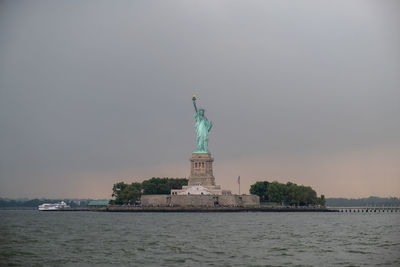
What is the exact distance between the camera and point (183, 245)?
50844mm

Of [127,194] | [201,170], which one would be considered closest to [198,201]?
[201,170]

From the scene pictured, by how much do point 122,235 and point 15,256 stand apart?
62.1ft

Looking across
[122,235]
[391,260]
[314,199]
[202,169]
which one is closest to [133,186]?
[202,169]

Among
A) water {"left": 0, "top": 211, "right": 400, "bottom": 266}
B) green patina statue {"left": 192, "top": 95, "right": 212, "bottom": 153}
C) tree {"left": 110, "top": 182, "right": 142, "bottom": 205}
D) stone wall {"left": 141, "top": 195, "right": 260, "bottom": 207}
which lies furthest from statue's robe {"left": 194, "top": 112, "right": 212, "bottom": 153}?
Result: water {"left": 0, "top": 211, "right": 400, "bottom": 266}

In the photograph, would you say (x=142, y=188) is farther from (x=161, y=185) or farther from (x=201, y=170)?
(x=201, y=170)

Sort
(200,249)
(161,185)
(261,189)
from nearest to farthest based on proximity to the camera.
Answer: (200,249)
(161,185)
(261,189)

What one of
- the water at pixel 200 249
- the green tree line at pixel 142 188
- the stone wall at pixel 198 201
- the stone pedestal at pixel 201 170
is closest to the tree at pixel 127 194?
the green tree line at pixel 142 188

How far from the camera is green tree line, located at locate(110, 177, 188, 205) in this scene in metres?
158

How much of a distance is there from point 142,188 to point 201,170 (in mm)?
29683

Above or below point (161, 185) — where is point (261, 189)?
below

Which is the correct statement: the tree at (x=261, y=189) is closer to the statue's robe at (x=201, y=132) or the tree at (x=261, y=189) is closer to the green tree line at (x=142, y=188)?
the green tree line at (x=142, y=188)

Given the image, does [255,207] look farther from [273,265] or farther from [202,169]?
[273,265]

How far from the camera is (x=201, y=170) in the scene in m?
141

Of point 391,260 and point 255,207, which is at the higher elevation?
point 255,207
